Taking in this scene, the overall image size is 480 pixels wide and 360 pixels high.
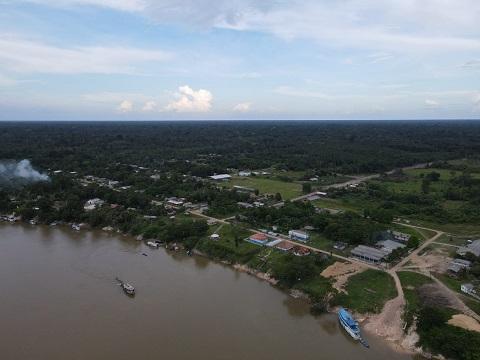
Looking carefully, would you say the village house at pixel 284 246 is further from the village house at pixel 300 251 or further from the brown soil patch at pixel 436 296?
the brown soil patch at pixel 436 296

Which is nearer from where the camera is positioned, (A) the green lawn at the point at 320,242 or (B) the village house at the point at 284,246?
(B) the village house at the point at 284,246

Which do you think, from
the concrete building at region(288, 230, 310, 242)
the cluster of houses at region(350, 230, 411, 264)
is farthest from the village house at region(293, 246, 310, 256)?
the cluster of houses at region(350, 230, 411, 264)

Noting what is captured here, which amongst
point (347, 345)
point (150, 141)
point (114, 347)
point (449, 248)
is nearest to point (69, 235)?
point (114, 347)

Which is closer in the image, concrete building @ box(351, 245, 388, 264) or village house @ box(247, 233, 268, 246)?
concrete building @ box(351, 245, 388, 264)

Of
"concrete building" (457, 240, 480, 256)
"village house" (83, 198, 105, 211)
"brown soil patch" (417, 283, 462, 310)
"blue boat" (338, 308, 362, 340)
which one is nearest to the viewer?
"blue boat" (338, 308, 362, 340)

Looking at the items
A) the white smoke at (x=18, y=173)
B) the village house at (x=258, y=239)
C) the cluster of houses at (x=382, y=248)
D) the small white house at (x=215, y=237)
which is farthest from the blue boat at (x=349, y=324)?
the white smoke at (x=18, y=173)

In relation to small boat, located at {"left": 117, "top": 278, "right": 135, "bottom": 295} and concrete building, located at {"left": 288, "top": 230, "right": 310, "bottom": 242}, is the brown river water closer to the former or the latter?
small boat, located at {"left": 117, "top": 278, "right": 135, "bottom": 295}
